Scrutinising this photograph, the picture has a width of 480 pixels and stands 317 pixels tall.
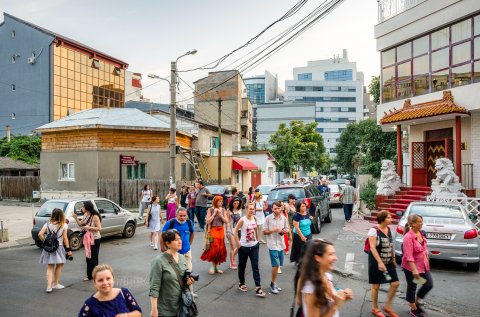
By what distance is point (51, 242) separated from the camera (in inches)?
299

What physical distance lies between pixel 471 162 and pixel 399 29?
23.9 feet

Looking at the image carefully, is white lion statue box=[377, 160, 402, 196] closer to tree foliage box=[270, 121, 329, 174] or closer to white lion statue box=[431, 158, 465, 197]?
white lion statue box=[431, 158, 465, 197]

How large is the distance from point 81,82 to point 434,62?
38.9 m

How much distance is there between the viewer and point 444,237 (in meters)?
8.94

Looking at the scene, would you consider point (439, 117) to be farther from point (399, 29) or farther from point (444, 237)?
A: point (444, 237)

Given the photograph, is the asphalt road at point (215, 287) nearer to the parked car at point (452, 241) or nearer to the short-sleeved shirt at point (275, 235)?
the parked car at point (452, 241)

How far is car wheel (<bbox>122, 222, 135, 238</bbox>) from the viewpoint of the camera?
45.9ft

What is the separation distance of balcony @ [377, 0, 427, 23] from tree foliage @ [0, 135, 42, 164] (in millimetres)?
32413

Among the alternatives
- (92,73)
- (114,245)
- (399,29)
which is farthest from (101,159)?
(92,73)

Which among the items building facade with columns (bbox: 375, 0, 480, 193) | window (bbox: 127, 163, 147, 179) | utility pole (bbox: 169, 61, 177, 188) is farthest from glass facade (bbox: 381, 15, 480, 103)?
window (bbox: 127, 163, 147, 179)

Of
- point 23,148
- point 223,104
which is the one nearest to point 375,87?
point 223,104

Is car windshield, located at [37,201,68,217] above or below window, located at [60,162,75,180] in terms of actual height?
below

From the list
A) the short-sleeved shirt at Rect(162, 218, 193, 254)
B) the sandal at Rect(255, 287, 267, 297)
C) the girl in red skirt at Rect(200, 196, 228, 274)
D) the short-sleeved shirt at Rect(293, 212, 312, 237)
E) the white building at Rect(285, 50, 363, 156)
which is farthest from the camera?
the white building at Rect(285, 50, 363, 156)

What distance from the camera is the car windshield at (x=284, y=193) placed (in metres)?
14.0
